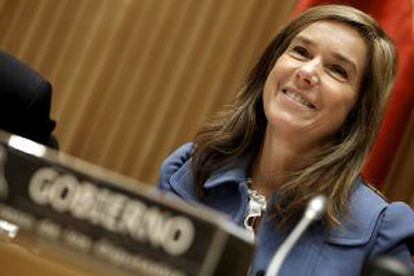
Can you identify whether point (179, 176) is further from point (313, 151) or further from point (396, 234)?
point (396, 234)

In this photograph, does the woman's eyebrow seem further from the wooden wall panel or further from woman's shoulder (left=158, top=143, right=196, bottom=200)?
the wooden wall panel

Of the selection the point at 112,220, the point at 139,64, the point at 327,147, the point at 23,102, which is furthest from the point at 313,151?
the point at 139,64

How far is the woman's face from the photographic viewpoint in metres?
1.48

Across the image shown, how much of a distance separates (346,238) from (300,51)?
17.3 inches

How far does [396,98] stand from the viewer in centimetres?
172

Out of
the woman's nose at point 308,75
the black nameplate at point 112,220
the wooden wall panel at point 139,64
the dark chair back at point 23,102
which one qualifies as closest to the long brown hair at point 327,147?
the woman's nose at point 308,75

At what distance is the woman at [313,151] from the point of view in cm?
135

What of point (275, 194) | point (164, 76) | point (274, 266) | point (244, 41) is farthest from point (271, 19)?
point (274, 266)

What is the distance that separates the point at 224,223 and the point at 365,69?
0.91m

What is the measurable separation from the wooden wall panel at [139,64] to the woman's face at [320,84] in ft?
2.24

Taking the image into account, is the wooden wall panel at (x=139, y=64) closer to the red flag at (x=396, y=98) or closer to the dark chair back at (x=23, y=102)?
the red flag at (x=396, y=98)

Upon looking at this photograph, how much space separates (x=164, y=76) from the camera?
2.30 meters

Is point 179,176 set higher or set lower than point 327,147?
lower

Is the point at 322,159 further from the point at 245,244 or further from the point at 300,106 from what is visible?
the point at 245,244
